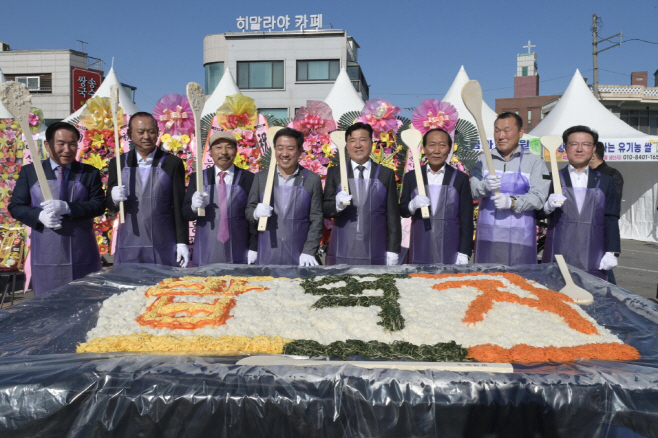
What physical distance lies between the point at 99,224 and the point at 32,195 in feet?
7.98

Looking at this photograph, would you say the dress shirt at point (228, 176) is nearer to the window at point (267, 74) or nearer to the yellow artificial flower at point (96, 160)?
the yellow artificial flower at point (96, 160)

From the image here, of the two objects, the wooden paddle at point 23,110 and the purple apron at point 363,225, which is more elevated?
the wooden paddle at point 23,110

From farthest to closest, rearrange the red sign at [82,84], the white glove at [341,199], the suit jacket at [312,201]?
1. the red sign at [82,84]
2. the suit jacket at [312,201]
3. the white glove at [341,199]

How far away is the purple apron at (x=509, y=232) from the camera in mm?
3705

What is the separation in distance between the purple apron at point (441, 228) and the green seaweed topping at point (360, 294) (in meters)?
0.84

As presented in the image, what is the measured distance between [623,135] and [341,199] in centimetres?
902

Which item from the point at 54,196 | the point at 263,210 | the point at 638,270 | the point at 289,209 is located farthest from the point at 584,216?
the point at 638,270

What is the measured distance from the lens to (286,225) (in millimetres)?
3730

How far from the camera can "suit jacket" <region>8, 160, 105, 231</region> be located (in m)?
3.53

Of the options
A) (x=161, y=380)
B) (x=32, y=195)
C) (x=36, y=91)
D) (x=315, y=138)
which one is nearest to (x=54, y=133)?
(x=32, y=195)

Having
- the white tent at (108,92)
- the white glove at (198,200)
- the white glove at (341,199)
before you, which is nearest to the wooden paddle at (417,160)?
the white glove at (341,199)

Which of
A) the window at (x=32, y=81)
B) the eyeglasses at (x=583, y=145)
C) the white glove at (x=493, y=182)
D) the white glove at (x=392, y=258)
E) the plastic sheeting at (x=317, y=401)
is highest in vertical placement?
the window at (x=32, y=81)

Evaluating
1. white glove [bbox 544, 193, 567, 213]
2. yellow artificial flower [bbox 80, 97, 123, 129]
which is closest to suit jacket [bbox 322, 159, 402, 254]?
white glove [bbox 544, 193, 567, 213]

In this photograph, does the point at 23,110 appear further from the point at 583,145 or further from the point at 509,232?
the point at 583,145
